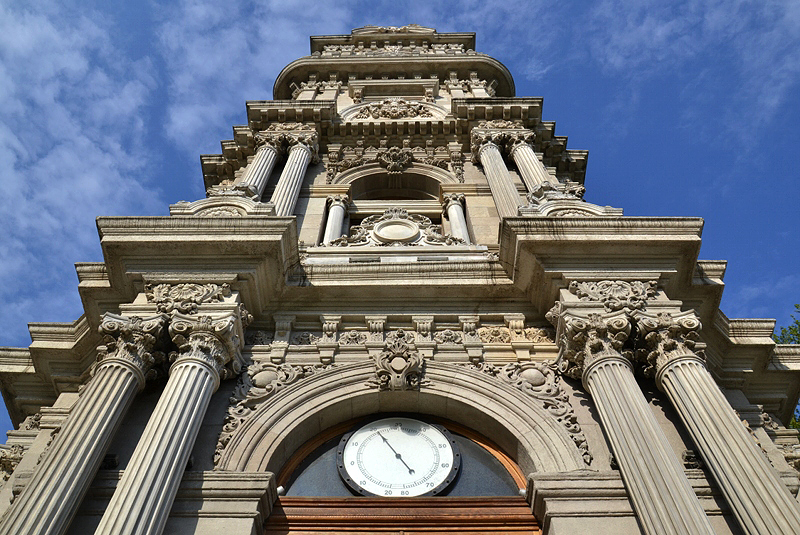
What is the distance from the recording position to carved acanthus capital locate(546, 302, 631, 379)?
9.09 metres

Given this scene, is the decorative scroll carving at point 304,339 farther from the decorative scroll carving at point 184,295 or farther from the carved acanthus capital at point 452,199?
the carved acanthus capital at point 452,199

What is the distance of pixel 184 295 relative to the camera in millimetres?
10023

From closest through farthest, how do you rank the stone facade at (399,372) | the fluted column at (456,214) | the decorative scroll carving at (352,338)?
1. the stone facade at (399,372)
2. the decorative scroll carving at (352,338)
3. the fluted column at (456,214)

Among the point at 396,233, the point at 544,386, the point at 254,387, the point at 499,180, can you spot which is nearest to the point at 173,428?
the point at 254,387

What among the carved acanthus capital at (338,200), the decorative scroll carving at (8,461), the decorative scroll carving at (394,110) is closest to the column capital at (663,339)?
the decorative scroll carving at (8,461)

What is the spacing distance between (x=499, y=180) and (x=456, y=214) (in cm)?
136

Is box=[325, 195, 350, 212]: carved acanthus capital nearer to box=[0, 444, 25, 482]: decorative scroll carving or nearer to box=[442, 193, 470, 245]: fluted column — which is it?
box=[442, 193, 470, 245]: fluted column

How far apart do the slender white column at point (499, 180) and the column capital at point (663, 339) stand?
5.16 m

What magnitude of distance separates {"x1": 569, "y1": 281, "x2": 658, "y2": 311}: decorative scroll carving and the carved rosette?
245 inches

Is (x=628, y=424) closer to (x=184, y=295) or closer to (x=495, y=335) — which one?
(x=495, y=335)

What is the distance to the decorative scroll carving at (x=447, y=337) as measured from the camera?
35.2 ft

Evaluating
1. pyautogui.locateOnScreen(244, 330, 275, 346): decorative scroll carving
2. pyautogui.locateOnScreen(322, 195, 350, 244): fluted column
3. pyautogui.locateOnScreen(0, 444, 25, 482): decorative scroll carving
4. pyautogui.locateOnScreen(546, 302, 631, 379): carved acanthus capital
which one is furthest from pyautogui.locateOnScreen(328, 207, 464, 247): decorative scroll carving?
pyautogui.locateOnScreen(0, 444, 25, 482): decorative scroll carving

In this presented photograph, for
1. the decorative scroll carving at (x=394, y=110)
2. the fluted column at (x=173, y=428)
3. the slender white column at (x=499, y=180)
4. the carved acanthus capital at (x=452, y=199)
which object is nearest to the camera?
the fluted column at (x=173, y=428)

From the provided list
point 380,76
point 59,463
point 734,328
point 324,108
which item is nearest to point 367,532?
point 59,463
